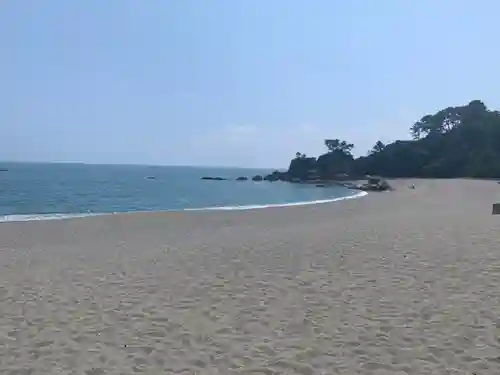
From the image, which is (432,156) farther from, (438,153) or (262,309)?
(262,309)

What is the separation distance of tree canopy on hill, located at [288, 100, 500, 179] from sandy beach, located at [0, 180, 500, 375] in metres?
77.4

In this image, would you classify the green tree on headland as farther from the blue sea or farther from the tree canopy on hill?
the blue sea

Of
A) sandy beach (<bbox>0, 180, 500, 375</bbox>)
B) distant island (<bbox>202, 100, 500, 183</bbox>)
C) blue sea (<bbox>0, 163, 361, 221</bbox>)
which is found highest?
distant island (<bbox>202, 100, 500, 183</bbox>)

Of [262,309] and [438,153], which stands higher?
[438,153]

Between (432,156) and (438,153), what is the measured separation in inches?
45.2

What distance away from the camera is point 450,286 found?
24.1ft

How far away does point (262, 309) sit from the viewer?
6.52m

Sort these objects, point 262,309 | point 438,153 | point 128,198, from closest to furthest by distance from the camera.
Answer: point 262,309 < point 128,198 < point 438,153

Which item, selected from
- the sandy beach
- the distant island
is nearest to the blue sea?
the sandy beach

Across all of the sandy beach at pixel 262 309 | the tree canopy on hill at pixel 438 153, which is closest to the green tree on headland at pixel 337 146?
the tree canopy on hill at pixel 438 153

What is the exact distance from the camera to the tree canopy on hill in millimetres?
87562

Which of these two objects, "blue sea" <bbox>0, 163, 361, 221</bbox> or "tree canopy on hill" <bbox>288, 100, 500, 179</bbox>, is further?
"tree canopy on hill" <bbox>288, 100, 500, 179</bbox>

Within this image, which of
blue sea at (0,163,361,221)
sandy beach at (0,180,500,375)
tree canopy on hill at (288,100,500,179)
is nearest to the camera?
sandy beach at (0,180,500,375)

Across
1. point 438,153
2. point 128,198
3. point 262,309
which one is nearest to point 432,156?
point 438,153
